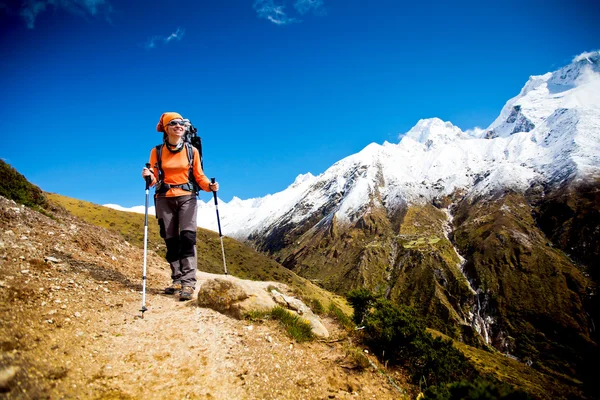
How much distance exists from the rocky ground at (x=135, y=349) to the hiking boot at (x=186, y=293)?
263 mm

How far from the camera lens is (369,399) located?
226 inches

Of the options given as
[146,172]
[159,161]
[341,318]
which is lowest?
[341,318]

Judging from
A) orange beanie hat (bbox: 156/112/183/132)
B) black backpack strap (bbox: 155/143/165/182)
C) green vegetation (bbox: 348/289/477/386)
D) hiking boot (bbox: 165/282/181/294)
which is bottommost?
green vegetation (bbox: 348/289/477/386)

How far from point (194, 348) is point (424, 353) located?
5380 mm

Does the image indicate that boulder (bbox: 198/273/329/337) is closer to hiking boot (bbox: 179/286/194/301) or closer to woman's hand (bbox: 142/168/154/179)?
hiking boot (bbox: 179/286/194/301)

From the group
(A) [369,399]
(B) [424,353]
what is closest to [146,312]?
(A) [369,399]

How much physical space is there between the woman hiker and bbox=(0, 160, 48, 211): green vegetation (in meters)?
11.0

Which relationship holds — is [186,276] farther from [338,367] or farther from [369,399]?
[369,399]

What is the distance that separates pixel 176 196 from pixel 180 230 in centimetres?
103

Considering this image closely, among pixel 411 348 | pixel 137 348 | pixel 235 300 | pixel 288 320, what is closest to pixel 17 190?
pixel 235 300

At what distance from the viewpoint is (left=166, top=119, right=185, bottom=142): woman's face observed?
9.03 metres

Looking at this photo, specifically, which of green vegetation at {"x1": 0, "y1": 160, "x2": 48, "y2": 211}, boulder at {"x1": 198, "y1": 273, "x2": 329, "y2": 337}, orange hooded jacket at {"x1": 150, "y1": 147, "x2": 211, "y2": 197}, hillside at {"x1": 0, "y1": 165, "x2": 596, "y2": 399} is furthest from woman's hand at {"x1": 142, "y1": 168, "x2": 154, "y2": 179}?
green vegetation at {"x1": 0, "y1": 160, "x2": 48, "y2": 211}

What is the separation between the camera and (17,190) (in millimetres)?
15945

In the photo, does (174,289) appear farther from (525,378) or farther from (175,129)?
(525,378)
